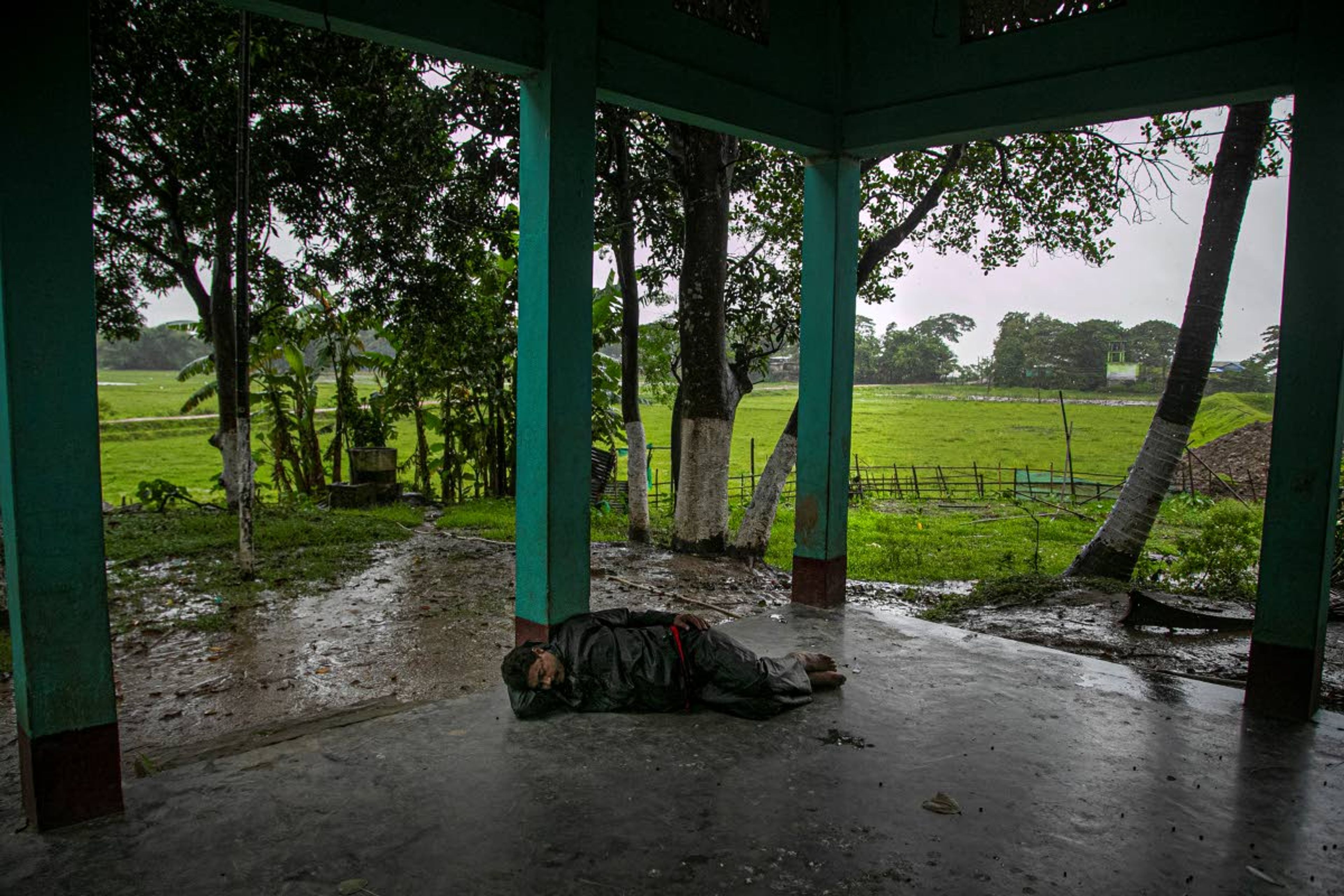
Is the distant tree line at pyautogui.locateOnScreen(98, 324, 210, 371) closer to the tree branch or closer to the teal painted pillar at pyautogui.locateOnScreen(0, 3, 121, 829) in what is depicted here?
the tree branch

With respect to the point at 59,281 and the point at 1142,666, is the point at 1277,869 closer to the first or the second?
the point at 1142,666

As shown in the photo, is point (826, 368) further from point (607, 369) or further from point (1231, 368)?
point (1231, 368)

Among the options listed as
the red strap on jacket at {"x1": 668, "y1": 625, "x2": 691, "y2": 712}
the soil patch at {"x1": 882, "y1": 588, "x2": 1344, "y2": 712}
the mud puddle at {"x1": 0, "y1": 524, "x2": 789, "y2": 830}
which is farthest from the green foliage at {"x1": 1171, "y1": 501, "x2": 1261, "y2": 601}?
the red strap on jacket at {"x1": 668, "y1": 625, "x2": 691, "y2": 712}

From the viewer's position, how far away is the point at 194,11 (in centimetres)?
742

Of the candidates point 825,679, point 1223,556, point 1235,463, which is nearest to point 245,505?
point 825,679

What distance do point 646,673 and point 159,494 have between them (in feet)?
34.1

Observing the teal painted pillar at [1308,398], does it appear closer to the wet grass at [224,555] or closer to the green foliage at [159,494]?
the wet grass at [224,555]

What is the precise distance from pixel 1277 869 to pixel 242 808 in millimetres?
3711

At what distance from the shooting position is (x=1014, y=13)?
4.93m

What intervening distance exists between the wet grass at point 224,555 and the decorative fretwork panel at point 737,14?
569 cm

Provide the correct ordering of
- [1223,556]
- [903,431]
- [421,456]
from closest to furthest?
[1223,556] → [421,456] → [903,431]

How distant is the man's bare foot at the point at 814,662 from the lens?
4.37 m

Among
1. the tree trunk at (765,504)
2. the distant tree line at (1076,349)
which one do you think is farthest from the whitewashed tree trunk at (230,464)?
the distant tree line at (1076,349)

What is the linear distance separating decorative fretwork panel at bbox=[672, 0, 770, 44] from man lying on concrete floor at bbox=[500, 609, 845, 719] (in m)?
3.58
